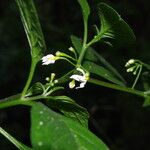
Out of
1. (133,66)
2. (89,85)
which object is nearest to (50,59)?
(133,66)

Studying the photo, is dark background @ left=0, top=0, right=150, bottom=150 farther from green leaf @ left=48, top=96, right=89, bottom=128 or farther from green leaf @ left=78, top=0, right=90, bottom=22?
green leaf @ left=48, top=96, right=89, bottom=128

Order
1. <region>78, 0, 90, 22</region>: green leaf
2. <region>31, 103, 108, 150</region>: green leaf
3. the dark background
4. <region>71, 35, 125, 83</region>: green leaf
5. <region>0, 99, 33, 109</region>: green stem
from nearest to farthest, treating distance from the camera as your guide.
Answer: <region>31, 103, 108, 150</region>: green leaf
<region>0, 99, 33, 109</region>: green stem
<region>78, 0, 90, 22</region>: green leaf
<region>71, 35, 125, 83</region>: green leaf
the dark background

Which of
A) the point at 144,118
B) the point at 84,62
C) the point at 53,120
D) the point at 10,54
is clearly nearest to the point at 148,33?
the point at 144,118

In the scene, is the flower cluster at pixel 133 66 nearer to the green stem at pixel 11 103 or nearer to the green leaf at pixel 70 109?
the green leaf at pixel 70 109

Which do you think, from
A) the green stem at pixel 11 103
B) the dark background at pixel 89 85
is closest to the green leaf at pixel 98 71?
the green stem at pixel 11 103

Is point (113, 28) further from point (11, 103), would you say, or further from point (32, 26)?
point (11, 103)

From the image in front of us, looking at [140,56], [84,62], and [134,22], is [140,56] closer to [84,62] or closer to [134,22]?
[134,22]

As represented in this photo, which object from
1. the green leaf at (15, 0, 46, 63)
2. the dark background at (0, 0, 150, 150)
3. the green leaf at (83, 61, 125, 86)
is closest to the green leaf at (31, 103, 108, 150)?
the green leaf at (15, 0, 46, 63)
